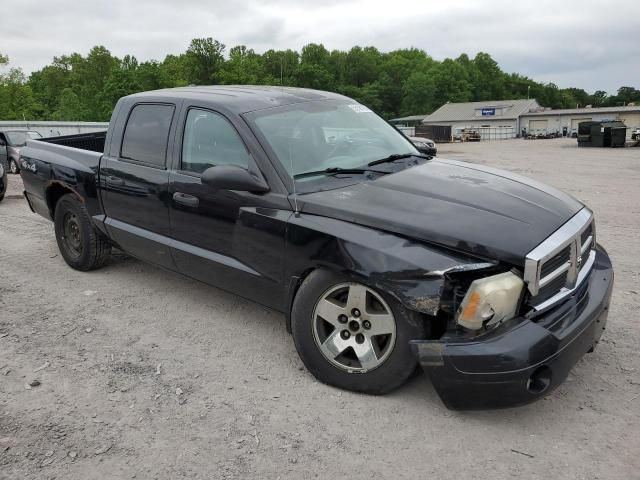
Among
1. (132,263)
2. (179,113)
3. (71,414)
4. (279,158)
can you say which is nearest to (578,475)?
(279,158)

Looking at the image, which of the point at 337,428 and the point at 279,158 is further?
the point at 279,158

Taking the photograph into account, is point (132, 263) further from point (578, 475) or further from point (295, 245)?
point (578, 475)

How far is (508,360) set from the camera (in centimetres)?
257

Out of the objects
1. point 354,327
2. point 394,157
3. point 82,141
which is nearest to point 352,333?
point 354,327

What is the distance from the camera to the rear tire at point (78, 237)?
17.1 feet

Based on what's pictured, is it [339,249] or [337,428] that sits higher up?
[339,249]

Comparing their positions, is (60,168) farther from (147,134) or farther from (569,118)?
(569,118)

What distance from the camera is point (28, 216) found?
8.78 m

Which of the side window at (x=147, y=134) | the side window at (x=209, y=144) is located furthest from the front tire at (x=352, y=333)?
the side window at (x=147, y=134)

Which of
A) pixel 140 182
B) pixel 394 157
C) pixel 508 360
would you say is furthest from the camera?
pixel 140 182

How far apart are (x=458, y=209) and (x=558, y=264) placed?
599mm

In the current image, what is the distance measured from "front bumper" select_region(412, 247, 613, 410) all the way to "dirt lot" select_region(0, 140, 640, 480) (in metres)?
0.26

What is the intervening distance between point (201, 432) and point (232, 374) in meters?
0.64

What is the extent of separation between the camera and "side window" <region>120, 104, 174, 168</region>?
167 inches
